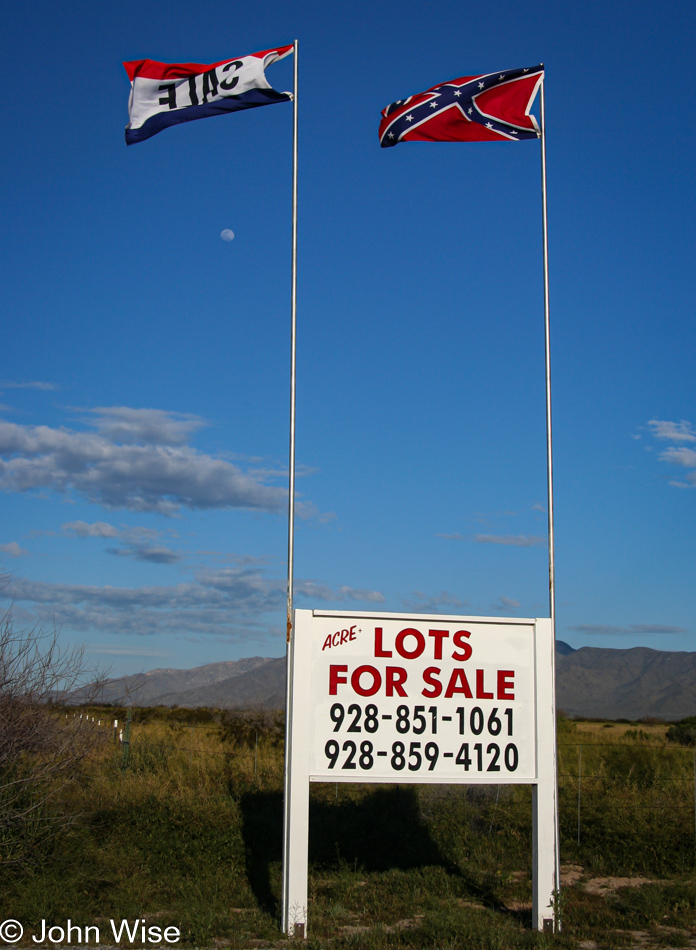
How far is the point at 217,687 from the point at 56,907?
121 metres

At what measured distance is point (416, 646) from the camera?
410 inches

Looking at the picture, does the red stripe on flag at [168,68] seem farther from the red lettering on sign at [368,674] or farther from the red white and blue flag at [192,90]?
the red lettering on sign at [368,674]

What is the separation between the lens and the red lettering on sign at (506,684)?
10.5 m

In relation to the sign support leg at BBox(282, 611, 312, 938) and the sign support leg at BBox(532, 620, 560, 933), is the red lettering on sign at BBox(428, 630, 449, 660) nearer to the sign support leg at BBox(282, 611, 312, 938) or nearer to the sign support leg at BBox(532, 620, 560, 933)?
the sign support leg at BBox(532, 620, 560, 933)

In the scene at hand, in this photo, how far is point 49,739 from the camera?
12.5 metres

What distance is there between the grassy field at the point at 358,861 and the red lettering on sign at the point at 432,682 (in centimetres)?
258

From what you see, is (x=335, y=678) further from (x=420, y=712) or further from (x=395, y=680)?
(x=420, y=712)

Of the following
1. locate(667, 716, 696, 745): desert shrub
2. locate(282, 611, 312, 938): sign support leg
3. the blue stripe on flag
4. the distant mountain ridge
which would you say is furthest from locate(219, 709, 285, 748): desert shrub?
→ the distant mountain ridge

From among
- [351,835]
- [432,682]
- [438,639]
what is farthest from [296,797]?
[351,835]

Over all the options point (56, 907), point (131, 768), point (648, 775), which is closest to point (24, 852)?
point (56, 907)

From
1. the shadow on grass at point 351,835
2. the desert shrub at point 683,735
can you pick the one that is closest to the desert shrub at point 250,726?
the shadow on grass at point 351,835

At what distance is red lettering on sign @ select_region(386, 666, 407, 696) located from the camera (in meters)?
10.2

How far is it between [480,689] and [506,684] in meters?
0.35

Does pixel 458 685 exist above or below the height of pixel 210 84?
below
